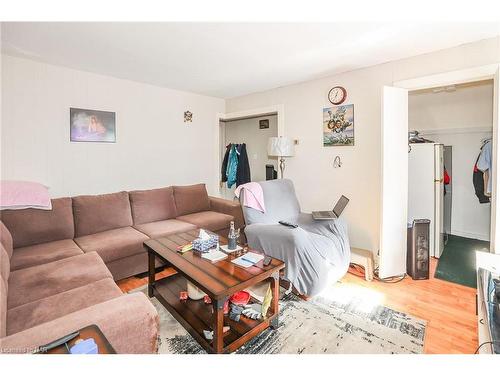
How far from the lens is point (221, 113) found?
169 inches

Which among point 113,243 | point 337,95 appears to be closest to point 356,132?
point 337,95

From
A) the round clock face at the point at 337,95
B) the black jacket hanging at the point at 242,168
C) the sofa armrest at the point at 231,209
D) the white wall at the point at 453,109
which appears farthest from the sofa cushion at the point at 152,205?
the white wall at the point at 453,109

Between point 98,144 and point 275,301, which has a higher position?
point 98,144

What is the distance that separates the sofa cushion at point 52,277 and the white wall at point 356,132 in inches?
98.6

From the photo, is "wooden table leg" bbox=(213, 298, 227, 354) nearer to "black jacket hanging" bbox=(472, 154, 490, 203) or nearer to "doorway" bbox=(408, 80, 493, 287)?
"doorway" bbox=(408, 80, 493, 287)

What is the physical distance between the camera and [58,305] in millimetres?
1378

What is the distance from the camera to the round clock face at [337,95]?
294cm

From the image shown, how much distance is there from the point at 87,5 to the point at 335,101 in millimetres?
2535

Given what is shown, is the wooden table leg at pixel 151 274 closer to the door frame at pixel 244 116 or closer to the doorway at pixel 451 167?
the door frame at pixel 244 116

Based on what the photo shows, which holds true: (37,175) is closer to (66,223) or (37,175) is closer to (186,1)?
(66,223)

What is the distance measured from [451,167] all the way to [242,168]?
10.6ft

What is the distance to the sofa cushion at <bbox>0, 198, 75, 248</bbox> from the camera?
2164 mm

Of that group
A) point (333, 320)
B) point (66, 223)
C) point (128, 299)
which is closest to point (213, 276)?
point (128, 299)

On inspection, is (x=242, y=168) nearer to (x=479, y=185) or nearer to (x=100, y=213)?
(x=100, y=213)
